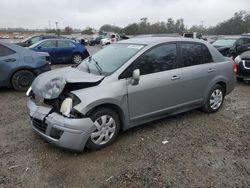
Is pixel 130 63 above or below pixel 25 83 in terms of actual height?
above

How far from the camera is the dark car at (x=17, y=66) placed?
20.7 feet

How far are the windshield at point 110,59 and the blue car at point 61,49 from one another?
8402 millimetres

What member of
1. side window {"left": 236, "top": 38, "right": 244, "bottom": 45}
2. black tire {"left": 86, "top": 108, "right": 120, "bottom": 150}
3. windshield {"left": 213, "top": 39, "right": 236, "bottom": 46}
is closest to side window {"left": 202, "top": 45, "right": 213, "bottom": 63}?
black tire {"left": 86, "top": 108, "right": 120, "bottom": 150}

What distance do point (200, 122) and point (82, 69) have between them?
2.47 metres

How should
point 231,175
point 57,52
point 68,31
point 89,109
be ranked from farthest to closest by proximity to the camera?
point 68,31 < point 57,52 < point 89,109 < point 231,175

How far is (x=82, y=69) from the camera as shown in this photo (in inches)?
168

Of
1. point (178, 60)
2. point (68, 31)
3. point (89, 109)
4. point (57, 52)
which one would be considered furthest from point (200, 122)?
point (68, 31)

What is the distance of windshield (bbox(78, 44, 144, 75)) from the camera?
381cm

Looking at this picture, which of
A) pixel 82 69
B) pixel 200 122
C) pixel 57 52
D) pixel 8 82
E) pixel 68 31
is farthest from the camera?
pixel 68 31

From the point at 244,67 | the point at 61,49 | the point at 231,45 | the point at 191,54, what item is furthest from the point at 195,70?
the point at 61,49

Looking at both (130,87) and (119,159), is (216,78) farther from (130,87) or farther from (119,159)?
(119,159)

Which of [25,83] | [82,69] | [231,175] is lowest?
[231,175]

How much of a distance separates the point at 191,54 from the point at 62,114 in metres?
2.70

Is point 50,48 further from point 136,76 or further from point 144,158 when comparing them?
point 144,158
